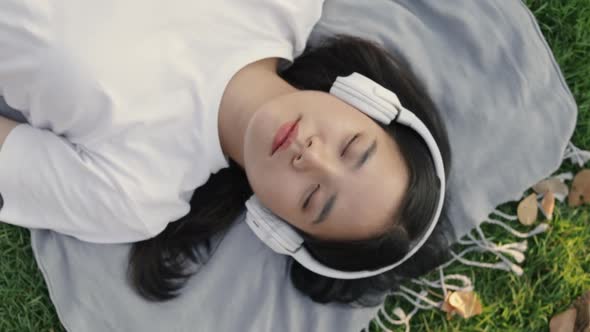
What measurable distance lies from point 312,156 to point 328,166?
0.16 feet

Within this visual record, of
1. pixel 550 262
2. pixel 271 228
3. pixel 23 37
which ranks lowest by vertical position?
pixel 550 262

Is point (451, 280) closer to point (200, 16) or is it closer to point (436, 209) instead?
point (436, 209)

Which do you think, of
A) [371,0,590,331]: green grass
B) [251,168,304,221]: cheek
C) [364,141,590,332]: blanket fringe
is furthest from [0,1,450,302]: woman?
[371,0,590,331]: green grass

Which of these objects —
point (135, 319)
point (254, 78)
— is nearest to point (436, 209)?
point (254, 78)

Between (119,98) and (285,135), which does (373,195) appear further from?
(119,98)

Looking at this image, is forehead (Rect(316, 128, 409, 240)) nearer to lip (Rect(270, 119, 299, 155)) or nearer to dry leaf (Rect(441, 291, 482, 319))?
lip (Rect(270, 119, 299, 155))

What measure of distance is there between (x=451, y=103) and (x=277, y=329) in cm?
97

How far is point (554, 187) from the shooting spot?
2.18 meters

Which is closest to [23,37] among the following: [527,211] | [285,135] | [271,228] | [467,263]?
[285,135]

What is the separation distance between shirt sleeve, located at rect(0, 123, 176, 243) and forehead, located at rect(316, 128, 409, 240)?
56 centimetres

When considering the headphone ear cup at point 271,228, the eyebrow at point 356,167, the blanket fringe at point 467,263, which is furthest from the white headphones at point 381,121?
the blanket fringe at point 467,263

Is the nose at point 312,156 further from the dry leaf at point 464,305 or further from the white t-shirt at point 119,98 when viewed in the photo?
the dry leaf at point 464,305

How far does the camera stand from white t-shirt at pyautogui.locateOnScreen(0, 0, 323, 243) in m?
1.60

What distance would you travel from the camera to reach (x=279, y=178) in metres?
1.59
